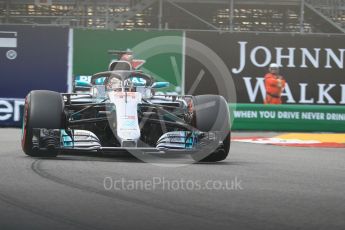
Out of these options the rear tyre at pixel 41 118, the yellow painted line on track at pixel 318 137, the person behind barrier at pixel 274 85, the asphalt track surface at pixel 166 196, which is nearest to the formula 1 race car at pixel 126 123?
the rear tyre at pixel 41 118

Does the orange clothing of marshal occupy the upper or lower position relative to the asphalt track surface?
upper

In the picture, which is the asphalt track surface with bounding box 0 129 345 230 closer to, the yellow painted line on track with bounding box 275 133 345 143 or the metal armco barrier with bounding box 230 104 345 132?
the yellow painted line on track with bounding box 275 133 345 143

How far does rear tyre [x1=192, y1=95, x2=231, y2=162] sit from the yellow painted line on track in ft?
18.9

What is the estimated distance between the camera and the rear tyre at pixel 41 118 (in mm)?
10078

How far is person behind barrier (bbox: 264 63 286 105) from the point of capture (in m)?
18.9

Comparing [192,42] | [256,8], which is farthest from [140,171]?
[256,8]

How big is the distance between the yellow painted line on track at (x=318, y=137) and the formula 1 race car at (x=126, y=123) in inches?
229

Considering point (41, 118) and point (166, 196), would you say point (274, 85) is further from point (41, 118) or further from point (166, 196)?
point (166, 196)

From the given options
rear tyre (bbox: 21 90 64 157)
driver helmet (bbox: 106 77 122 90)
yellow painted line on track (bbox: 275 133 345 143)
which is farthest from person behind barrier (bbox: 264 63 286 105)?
rear tyre (bbox: 21 90 64 157)

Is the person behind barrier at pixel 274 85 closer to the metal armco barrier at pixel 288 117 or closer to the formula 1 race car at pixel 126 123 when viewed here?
the metal armco barrier at pixel 288 117

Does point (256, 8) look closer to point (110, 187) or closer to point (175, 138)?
point (175, 138)

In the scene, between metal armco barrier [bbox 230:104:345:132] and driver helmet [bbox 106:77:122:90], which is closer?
driver helmet [bbox 106:77:122:90]

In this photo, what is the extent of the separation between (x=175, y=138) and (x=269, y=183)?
2.37 meters

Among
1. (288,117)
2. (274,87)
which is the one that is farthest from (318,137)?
(274,87)
